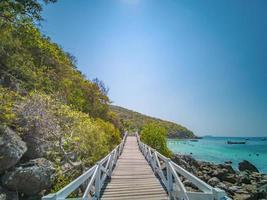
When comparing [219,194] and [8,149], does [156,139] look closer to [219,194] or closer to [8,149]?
[8,149]

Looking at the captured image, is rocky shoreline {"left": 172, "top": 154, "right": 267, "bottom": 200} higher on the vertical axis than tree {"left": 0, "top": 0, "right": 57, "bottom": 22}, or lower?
lower

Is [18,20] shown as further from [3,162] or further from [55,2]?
[3,162]

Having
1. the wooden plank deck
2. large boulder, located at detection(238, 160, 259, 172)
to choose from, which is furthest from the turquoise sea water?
the wooden plank deck

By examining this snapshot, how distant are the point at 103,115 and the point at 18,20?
19260mm

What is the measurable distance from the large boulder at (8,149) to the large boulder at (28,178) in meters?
0.25

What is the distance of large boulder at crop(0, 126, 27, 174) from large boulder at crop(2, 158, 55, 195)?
25 centimetres

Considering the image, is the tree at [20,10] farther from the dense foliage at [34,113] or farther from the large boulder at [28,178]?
the large boulder at [28,178]

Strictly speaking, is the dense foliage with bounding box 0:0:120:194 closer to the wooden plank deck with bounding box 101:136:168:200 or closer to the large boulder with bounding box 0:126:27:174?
the large boulder with bounding box 0:126:27:174

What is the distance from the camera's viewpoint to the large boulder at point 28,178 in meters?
7.21

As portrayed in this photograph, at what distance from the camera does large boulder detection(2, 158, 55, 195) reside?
721 centimetres

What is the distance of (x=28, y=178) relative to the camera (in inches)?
290

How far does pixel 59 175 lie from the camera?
28.7ft

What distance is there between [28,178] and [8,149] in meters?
1.02

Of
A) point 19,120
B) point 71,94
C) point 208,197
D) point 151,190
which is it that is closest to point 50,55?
point 71,94
